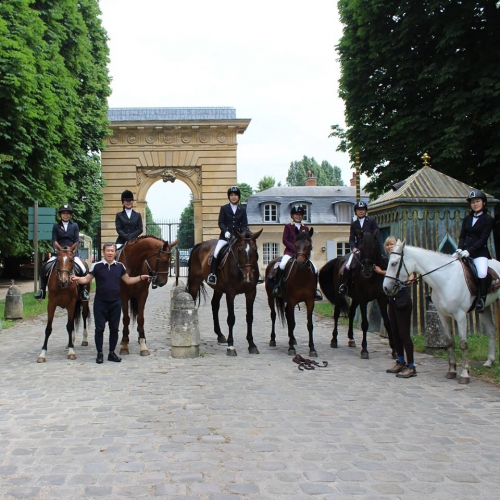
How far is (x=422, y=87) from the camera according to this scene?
17016 millimetres

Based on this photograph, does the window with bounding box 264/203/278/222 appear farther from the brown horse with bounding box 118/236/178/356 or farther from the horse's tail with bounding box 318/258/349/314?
the brown horse with bounding box 118/236/178/356

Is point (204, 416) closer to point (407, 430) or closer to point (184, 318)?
point (407, 430)

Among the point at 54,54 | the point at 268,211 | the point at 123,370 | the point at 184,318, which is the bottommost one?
the point at 123,370

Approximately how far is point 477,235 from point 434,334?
226cm

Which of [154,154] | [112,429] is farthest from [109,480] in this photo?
[154,154]

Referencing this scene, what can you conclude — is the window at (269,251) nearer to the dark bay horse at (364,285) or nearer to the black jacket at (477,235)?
the dark bay horse at (364,285)

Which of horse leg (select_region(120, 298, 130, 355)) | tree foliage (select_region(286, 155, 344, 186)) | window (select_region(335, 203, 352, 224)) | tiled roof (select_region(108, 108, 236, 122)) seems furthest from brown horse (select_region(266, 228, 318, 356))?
tree foliage (select_region(286, 155, 344, 186))

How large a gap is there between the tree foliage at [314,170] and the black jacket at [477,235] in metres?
89.8

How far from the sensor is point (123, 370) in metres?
8.72

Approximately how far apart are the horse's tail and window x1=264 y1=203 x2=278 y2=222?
113ft

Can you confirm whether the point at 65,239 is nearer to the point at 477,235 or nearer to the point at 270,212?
the point at 477,235

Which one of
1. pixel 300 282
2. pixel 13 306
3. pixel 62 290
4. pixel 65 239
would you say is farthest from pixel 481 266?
pixel 13 306

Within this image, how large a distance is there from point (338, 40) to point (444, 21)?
16.1ft

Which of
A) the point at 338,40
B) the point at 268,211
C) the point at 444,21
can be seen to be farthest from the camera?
the point at 268,211
